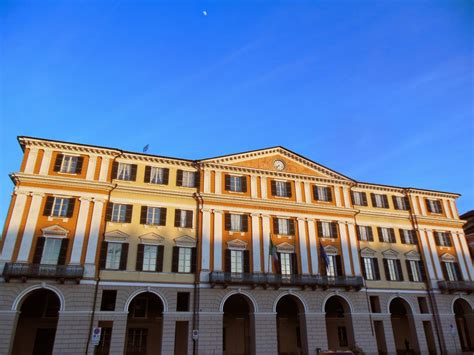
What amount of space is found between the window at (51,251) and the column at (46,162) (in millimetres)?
6095

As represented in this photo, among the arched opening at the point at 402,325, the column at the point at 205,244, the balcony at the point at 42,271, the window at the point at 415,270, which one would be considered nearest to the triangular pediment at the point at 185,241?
the column at the point at 205,244

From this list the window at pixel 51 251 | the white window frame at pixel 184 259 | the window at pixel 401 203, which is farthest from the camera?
the window at pixel 401 203

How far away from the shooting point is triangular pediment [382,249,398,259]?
4075 cm

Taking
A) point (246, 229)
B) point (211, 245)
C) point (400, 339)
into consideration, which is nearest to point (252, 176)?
point (246, 229)

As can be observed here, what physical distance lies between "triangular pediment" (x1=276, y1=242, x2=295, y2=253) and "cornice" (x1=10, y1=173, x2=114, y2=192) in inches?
665

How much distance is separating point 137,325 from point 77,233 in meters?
10.0

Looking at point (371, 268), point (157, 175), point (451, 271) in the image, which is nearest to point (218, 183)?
point (157, 175)

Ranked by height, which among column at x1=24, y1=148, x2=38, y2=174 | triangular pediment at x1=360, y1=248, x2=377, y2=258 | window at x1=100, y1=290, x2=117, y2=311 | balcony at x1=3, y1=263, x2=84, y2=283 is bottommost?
window at x1=100, y1=290, x2=117, y2=311

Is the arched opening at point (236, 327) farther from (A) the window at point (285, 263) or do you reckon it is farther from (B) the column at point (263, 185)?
(B) the column at point (263, 185)

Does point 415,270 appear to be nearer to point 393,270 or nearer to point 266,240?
point 393,270

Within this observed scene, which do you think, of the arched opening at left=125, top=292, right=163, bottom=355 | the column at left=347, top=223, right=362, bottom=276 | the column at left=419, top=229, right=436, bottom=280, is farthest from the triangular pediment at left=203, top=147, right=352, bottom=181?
the arched opening at left=125, top=292, right=163, bottom=355

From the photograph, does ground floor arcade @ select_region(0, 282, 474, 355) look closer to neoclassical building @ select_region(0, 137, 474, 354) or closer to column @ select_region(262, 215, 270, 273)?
neoclassical building @ select_region(0, 137, 474, 354)

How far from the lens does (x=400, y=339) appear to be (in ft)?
133

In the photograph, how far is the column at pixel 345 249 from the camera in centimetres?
3772
